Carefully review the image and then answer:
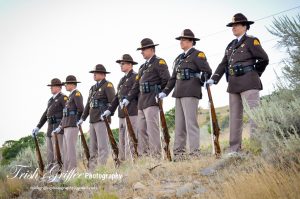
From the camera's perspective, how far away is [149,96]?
935cm

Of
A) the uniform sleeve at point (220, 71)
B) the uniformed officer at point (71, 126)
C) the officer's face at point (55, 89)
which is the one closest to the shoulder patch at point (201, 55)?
the uniform sleeve at point (220, 71)

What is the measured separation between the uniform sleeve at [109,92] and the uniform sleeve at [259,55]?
4.36 metres

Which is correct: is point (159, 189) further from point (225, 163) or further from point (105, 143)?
point (105, 143)

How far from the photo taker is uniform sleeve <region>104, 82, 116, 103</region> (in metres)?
A: 10.6

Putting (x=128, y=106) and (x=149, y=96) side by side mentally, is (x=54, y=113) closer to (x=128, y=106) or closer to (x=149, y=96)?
(x=128, y=106)

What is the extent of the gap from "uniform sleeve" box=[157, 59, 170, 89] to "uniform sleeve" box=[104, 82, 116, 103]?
185 centimetres

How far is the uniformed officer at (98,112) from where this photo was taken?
10398mm

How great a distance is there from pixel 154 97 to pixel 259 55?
2.81 metres

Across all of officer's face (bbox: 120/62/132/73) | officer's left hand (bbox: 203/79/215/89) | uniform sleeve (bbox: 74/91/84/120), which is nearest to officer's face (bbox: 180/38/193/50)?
officer's left hand (bbox: 203/79/215/89)

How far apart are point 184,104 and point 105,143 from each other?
9.36ft

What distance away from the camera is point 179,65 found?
8.70 m

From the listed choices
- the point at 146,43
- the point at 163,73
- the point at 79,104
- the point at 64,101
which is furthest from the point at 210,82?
the point at 64,101

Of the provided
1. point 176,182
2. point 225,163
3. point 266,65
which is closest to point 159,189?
point 176,182

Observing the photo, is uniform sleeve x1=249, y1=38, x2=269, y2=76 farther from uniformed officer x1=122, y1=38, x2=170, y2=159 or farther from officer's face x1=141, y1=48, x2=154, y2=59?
officer's face x1=141, y1=48, x2=154, y2=59
